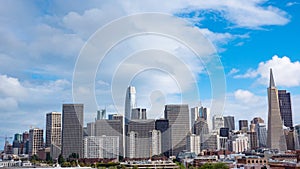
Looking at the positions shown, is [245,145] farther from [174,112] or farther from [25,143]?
[25,143]

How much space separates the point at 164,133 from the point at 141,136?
125 inches

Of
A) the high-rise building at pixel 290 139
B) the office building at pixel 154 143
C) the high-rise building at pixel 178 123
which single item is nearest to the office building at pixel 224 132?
the high-rise building at pixel 290 139

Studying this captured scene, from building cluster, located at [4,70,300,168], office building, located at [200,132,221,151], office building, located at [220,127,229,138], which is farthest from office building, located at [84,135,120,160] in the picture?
office building, located at [220,127,229,138]

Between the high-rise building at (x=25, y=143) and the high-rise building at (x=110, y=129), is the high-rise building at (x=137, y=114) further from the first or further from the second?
the high-rise building at (x=25, y=143)

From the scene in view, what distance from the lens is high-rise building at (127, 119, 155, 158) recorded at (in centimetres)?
5072

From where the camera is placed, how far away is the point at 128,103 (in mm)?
52375

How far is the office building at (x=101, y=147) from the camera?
48812mm

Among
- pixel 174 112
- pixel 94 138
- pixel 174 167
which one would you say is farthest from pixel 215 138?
pixel 174 167

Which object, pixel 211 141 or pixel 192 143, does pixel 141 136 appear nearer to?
pixel 192 143

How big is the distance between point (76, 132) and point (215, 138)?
21.5 metres

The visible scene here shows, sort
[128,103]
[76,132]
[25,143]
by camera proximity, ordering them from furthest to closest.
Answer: [25,143] → [128,103] → [76,132]

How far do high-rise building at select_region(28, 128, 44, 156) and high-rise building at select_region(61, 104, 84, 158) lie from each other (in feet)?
60.5

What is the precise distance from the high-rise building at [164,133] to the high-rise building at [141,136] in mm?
1121

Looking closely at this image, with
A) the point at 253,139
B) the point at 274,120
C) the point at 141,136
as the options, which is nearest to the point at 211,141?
the point at 253,139
